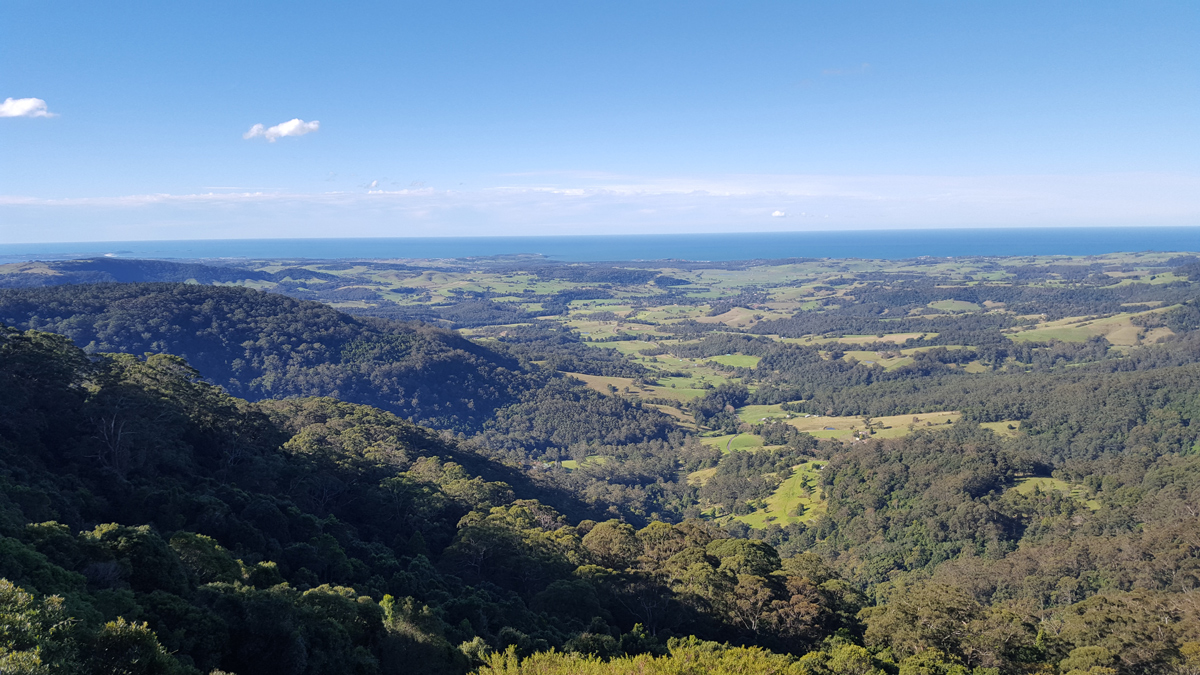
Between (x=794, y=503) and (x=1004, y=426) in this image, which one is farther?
(x=1004, y=426)

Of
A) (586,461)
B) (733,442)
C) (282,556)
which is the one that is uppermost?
(282,556)

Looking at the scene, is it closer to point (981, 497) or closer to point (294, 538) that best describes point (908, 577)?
point (981, 497)

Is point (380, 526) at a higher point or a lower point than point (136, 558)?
lower

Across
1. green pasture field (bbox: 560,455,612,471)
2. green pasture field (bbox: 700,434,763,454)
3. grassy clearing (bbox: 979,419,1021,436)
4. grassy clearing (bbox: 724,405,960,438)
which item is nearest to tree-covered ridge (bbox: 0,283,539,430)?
green pasture field (bbox: 560,455,612,471)

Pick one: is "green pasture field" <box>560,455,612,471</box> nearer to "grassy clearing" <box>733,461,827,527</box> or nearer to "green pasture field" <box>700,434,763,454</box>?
"green pasture field" <box>700,434,763,454</box>

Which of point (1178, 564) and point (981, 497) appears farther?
point (981, 497)

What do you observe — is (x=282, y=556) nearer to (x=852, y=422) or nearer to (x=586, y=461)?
(x=586, y=461)

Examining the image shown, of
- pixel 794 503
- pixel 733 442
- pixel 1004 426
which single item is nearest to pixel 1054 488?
pixel 794 503

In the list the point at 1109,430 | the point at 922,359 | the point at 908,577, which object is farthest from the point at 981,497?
the point at 922,359
